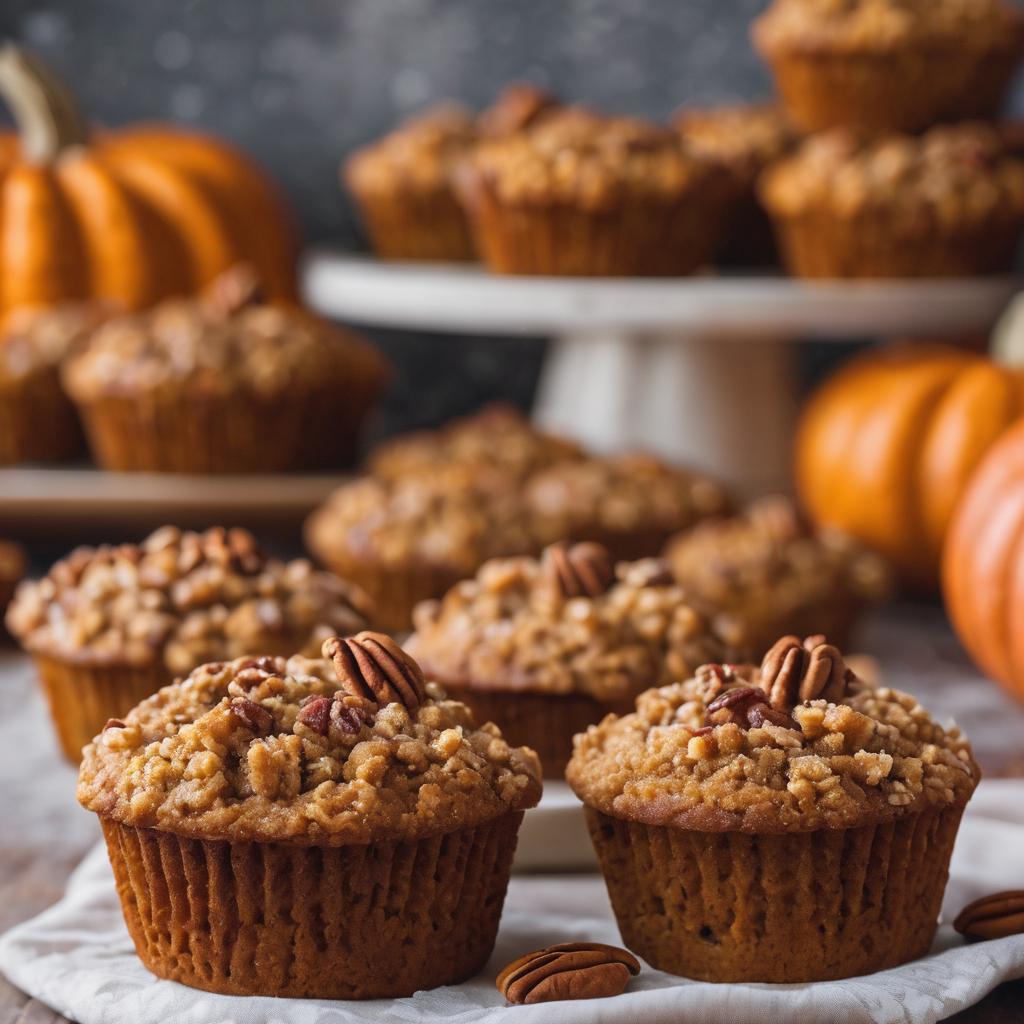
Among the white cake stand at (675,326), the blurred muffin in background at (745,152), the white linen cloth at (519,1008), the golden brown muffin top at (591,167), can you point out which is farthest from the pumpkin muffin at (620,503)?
the white linen cloth at (519,1008)

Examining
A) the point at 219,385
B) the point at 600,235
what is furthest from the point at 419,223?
the point at 219,385

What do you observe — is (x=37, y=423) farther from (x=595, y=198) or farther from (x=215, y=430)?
(x=595, y=198)

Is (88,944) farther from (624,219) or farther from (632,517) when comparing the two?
(624,219)

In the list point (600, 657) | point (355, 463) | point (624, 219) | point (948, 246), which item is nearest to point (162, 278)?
point (355, 463)

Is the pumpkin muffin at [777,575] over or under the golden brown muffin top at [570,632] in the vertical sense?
under

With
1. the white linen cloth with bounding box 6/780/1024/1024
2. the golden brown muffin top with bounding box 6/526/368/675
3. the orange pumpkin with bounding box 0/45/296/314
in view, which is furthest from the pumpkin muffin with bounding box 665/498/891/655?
the orange pumpkin with bounding box 0/45/296/314

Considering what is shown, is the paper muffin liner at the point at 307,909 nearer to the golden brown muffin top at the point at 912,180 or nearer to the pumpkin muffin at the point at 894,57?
the golden brown muffin top at the point at 912,180
